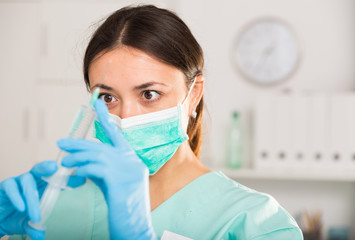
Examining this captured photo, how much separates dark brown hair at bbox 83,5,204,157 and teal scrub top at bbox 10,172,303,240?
0.98 ft

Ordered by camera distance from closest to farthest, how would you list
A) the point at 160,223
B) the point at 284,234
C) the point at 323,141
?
the point at 284,234
the point at 160,223
the point at 323,141

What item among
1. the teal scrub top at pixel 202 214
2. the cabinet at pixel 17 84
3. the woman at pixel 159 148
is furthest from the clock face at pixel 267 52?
the teal scrub top at pixel 202 214

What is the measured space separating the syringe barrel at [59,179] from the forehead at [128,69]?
0.72 feet

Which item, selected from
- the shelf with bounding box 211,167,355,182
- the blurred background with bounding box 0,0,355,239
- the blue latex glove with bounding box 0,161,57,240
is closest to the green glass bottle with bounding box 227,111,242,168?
the blurred background with bounding box 0,0,355,239

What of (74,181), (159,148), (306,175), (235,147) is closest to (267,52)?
(235,147)

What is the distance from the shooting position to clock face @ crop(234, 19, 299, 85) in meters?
2.68

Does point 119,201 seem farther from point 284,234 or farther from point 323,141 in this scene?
point 323,141

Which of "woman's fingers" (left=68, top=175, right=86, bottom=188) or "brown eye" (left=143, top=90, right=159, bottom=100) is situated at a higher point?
"brown eye" (left=143, top=90, right=159, bottom=100)

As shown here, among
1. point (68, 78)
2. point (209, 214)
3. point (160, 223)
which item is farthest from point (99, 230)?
point (68, 78)

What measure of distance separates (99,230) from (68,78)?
1.90m

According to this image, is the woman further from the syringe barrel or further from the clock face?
the clock face

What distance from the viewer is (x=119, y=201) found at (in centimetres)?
72

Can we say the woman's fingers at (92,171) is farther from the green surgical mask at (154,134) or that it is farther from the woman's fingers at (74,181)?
the green surgical mask at (154,134)

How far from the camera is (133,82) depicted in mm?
958
